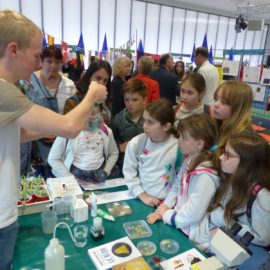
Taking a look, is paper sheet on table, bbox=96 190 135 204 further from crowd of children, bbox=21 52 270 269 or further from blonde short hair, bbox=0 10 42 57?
blonde short hair, bbox=0 10 42 57

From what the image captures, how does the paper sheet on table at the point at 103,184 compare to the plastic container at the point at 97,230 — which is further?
the paper sheet on table at the point at 103,184

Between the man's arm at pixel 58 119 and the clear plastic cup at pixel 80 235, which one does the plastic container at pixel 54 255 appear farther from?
the man's arm at pixel 58 119

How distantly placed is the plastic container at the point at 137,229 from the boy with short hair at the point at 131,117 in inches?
28.9

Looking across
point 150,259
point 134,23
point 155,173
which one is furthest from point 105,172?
point 134,23

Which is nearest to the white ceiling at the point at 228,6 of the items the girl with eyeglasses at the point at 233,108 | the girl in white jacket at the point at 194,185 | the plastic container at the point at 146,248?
the girl with eyeglasses at the point at 233,108

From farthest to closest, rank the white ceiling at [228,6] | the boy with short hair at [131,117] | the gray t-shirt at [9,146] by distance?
the white ceiling at [228,6]
the boy with short hair at [131,117]
the gray t-shirt at [9,146]

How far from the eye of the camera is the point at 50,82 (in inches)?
90.6

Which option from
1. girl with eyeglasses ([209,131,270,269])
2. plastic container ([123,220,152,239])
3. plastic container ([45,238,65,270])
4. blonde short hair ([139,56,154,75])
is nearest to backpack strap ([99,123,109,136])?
plastic container ([123,220,152,239])

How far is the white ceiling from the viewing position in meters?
8.23

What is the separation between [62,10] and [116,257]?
7.57 m

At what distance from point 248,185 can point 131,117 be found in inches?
44.2

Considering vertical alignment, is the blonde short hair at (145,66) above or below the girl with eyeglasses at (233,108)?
above

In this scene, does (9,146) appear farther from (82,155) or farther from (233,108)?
(233,108)

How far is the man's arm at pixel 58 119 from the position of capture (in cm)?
90
